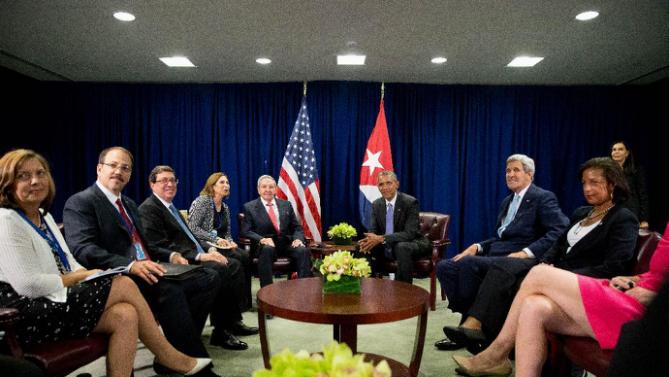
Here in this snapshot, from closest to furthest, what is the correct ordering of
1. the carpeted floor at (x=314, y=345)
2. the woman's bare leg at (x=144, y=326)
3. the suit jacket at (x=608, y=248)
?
the woman's bare leg at (x=144, y=326) < the suit jacket at (x=608, y=248) < the carpeted floor at (x=314, y=345)

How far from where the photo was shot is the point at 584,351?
191 cm

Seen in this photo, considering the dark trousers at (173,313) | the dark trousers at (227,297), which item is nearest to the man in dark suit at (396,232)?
the dark trousers at (227,297)

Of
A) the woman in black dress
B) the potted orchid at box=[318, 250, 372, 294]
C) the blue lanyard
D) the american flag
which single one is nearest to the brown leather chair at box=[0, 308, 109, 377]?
the blue lanyard

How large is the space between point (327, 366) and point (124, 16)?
4.06 metres

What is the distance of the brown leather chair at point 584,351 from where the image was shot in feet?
5.95

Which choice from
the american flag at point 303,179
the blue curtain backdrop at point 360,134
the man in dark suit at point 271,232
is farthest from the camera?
the blue curtain backdrop at point 360,134

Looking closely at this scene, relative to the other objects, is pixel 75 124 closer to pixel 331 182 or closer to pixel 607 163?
pixel 331 182

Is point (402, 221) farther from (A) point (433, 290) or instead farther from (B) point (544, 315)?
(B) point (544, 315)

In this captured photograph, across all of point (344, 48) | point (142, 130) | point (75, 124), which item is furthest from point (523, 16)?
point (75, 124)

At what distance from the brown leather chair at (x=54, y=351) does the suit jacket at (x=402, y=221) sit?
2.73m

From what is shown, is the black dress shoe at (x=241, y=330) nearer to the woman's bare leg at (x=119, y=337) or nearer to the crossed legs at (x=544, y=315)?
the woman's bare leg at (x=119, y=337)

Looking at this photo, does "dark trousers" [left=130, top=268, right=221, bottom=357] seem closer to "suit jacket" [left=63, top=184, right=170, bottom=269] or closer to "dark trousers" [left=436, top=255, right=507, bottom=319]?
"suit jacket" [left=63, top=184, right=170, bottom=269]

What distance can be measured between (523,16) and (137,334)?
384cm

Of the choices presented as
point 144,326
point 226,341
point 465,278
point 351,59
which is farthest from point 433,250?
point 144,326
